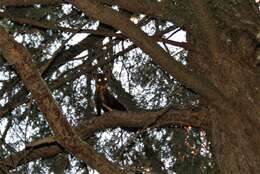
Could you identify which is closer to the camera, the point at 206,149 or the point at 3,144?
the point at 3,144

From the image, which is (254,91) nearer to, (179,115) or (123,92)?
(179,115)

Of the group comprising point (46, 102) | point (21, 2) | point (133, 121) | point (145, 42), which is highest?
point (21, 2)

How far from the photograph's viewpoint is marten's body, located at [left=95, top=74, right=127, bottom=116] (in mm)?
5406

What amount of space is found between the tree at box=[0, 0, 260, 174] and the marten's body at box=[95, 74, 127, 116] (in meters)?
0.08

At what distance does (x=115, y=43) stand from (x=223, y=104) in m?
1.62

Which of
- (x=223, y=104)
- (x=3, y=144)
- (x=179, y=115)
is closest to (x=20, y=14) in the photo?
(x=3, y=144)

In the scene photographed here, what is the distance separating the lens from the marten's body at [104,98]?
5406 millimetres

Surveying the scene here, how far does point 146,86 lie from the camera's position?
5352 millimetres

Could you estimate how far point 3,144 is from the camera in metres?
4.04

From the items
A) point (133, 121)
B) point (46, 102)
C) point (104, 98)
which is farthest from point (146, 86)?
point (46, 102)

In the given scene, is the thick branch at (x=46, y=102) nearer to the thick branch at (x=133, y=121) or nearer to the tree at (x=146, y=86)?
the tree at (x=146, y=86)

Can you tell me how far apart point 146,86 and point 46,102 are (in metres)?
2.50

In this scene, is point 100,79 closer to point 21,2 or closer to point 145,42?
point 21,2

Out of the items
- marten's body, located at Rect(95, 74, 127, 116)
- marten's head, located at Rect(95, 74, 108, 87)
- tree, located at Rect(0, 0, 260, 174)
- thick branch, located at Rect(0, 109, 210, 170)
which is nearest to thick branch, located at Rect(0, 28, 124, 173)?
tree, located at Rect(0, 0, 260, 174)
